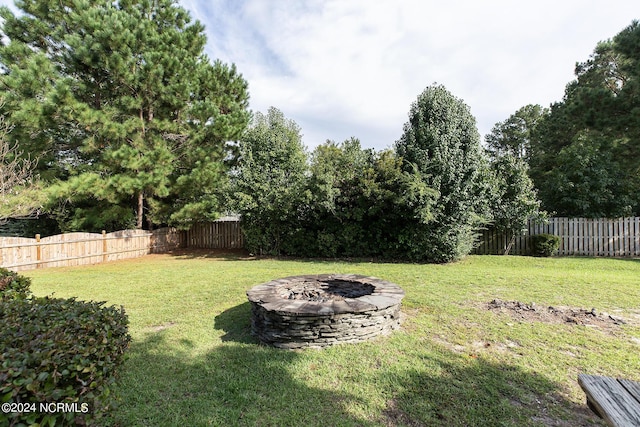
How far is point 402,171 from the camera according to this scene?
9.23 metres

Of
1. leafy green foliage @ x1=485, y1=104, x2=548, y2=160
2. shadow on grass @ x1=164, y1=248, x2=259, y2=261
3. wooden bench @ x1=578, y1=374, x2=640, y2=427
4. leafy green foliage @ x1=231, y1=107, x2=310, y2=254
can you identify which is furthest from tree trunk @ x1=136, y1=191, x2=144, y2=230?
leafy green foliage @ x1=485, y1=104, x2=548, y2=160

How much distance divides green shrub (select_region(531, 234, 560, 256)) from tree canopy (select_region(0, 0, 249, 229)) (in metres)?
11.6

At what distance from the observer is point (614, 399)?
1.68 metres

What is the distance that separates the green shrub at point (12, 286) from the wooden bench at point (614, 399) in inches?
188

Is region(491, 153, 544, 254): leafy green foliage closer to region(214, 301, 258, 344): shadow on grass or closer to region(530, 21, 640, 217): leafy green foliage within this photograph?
region(530, 21, 640, 217): leafy green foliage

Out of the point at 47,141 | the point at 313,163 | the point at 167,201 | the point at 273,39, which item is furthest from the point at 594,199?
the point at 47,141

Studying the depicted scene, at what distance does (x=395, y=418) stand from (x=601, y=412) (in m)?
1.24

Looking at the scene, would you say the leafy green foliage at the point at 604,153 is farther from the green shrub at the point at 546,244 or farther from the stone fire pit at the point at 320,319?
the stone fire pit at the point at 320,319

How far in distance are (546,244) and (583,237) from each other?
166 centimetres

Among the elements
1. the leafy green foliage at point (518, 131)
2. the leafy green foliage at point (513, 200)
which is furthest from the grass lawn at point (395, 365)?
the leafy green foliage at point (518, 131)

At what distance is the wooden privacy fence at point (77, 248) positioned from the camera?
8.75 meters

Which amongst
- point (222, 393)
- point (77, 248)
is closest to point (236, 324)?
point (222, 393)

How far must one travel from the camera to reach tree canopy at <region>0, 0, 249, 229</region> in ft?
32.4

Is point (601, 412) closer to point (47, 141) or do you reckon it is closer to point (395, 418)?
point (395, 418)
